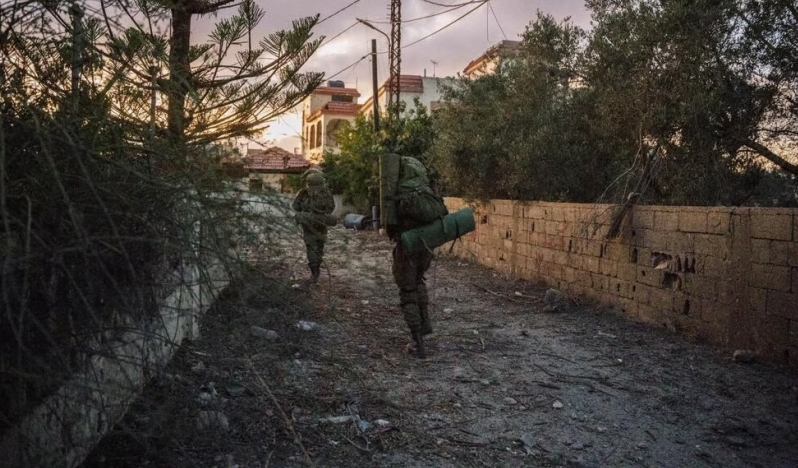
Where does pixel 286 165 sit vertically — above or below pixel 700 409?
above

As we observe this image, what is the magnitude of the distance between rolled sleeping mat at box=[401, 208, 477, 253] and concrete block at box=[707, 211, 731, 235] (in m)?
2.36

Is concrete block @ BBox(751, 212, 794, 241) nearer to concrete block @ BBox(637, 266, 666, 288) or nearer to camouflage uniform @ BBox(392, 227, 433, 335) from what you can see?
concrete block @ BBox(637, 266, 666, 288)

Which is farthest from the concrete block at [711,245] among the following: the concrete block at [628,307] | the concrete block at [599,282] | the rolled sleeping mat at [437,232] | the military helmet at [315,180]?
the military helmet at [315,180]

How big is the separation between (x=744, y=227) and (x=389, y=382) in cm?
350

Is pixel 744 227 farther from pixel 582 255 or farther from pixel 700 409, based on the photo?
pixel 582 255

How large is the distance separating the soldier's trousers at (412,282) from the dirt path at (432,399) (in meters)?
0.36

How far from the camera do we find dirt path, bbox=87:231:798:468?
3.10m

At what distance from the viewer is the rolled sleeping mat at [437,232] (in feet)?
18.0

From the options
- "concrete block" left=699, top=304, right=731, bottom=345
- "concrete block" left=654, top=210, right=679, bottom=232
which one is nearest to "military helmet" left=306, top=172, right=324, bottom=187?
"concrete block" left=654, top=210, right=679, bottom=232

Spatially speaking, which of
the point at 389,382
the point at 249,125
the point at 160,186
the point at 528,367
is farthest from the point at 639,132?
the point at 160,186

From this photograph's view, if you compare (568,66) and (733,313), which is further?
(568,66)

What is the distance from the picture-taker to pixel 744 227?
5785mm

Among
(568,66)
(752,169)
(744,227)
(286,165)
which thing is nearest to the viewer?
(286,165)

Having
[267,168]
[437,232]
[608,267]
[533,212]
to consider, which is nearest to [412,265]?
[437,232]
